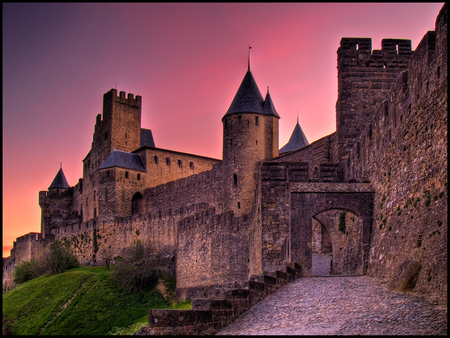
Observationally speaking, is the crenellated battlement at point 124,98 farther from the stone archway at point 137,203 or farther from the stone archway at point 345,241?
the stone archway at point 345,241

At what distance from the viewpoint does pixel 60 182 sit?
240ft

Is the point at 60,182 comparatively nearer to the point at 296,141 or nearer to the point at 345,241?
the point at 296,141

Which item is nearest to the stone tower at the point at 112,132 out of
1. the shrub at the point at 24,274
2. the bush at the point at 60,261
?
the shrub at the point at 24,274

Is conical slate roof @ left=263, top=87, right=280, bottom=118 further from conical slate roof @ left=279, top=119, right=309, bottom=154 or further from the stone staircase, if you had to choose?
the stone staircase

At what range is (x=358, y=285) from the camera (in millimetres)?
15914

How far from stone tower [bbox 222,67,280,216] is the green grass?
30.3ft

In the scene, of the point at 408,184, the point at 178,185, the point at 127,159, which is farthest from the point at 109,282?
the point at 408,184

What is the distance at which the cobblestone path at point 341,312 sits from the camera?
11453mm

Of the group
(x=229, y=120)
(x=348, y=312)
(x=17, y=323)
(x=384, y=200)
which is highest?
(x=229, y=120)

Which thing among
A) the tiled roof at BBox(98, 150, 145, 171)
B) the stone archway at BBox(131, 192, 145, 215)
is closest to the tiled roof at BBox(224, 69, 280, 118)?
the tiled roof at BBox(98, 150, 145, 171)

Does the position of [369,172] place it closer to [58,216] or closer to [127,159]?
[127,159]

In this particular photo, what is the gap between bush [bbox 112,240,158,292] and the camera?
3869 centimetres

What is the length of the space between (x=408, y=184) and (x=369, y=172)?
163 inches

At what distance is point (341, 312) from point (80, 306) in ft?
87.7
